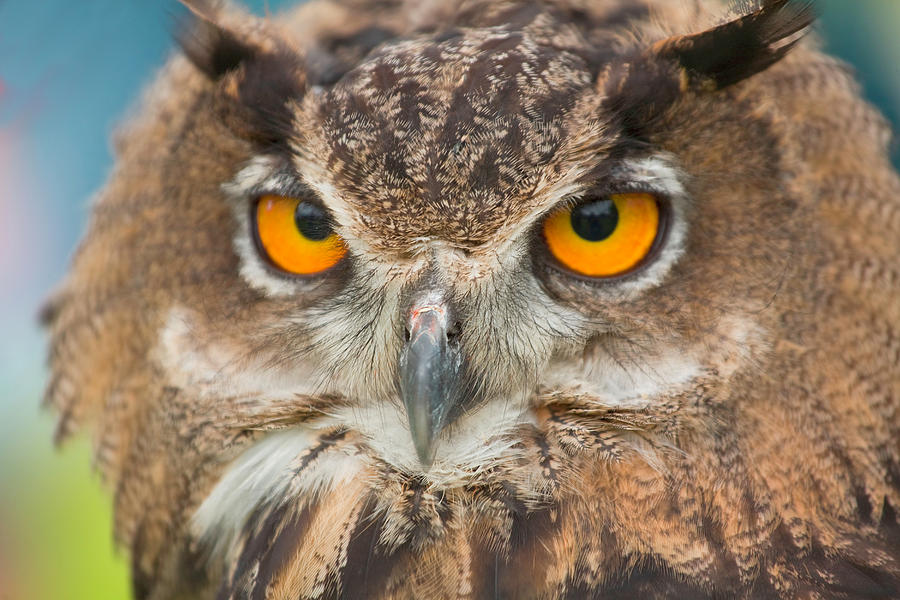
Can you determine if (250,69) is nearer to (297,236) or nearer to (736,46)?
(297,236)

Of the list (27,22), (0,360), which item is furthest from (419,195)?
(0,360)

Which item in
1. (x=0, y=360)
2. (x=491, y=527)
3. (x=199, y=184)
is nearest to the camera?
(x=491, y=527)

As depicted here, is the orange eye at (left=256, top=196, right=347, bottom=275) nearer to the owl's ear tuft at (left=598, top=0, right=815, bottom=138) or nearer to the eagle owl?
the eagle owl

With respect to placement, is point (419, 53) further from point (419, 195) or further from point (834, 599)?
point (834, 599)

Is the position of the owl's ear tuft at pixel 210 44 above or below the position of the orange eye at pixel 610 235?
above

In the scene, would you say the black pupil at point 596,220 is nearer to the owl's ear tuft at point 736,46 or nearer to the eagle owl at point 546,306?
the eagle owl at point 546,306

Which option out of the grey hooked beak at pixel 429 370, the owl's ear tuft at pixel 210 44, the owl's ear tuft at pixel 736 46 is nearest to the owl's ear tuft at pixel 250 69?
the owl's ear tuft at pixel 210 44

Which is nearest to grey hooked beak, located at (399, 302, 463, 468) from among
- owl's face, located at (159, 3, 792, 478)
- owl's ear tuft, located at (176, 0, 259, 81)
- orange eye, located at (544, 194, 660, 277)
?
owl's face, located at (159, 3, 792, 478)
